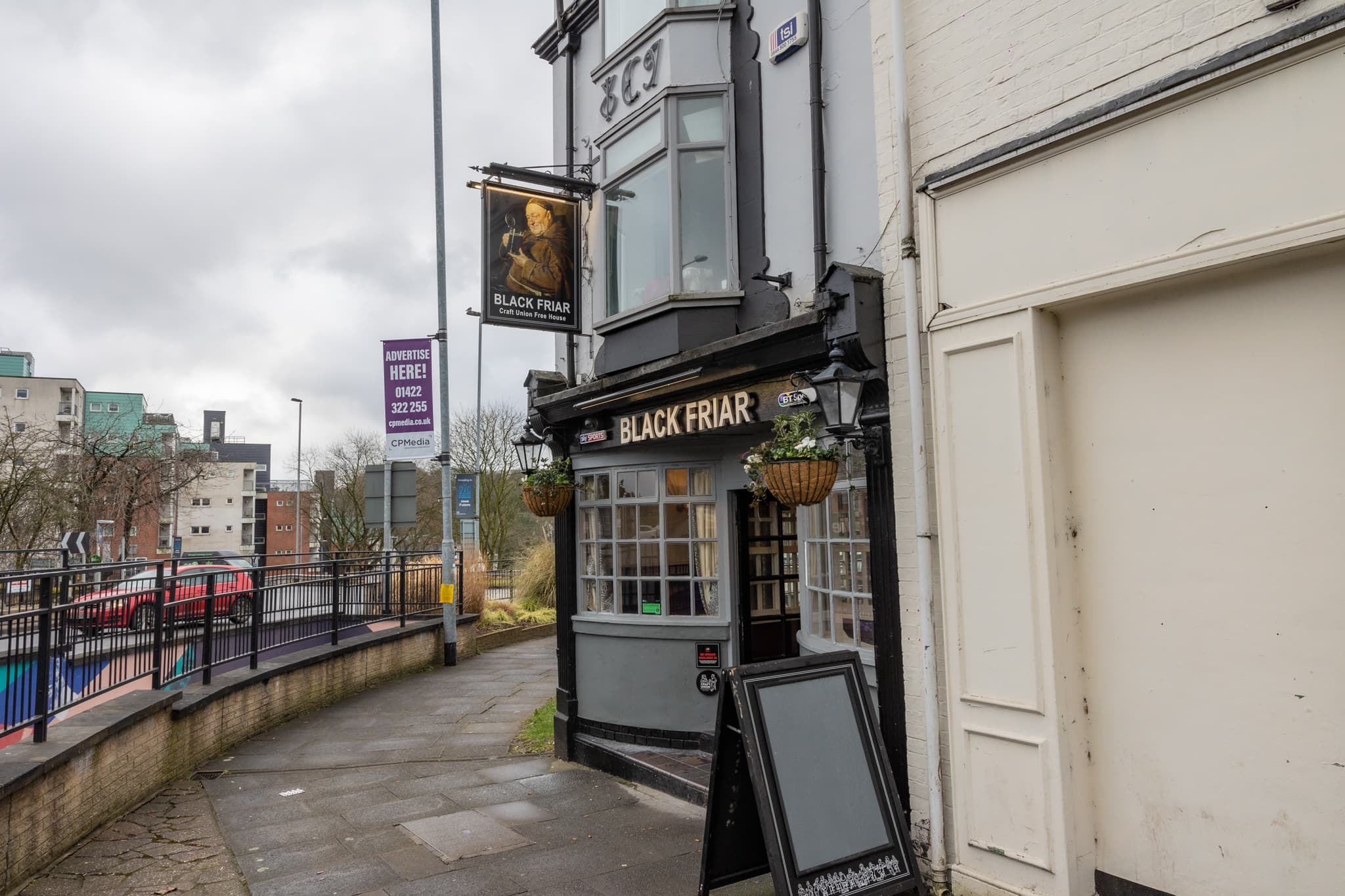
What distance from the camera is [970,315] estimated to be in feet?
15.1

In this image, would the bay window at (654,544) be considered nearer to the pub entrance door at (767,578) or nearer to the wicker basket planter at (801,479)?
the pub entrance door at (767,578)

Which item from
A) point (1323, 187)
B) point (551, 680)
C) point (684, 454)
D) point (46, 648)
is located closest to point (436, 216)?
point (551, 680)

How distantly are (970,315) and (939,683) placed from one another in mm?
1999

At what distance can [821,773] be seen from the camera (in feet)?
13.9

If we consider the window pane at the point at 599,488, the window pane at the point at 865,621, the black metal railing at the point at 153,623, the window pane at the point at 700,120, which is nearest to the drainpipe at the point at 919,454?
the window pane at the point at 865,621

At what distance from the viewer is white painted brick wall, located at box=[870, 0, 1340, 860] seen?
3.94 m

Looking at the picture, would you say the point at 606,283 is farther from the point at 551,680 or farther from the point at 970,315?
the point at 551,680

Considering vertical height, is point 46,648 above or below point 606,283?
below

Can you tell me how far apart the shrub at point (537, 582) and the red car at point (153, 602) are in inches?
395

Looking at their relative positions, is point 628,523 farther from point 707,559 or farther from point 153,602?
point 153,602

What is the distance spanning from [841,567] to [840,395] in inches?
58.8

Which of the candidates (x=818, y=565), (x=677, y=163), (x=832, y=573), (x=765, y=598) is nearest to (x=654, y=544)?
(x=765, y=598)

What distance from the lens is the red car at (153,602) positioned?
6.83 meters

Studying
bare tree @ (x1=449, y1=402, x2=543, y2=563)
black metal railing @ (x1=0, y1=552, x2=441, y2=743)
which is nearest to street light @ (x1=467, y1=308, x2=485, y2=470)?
bare tree @ (x1=449, y1=402, x2=543, y2=563)
